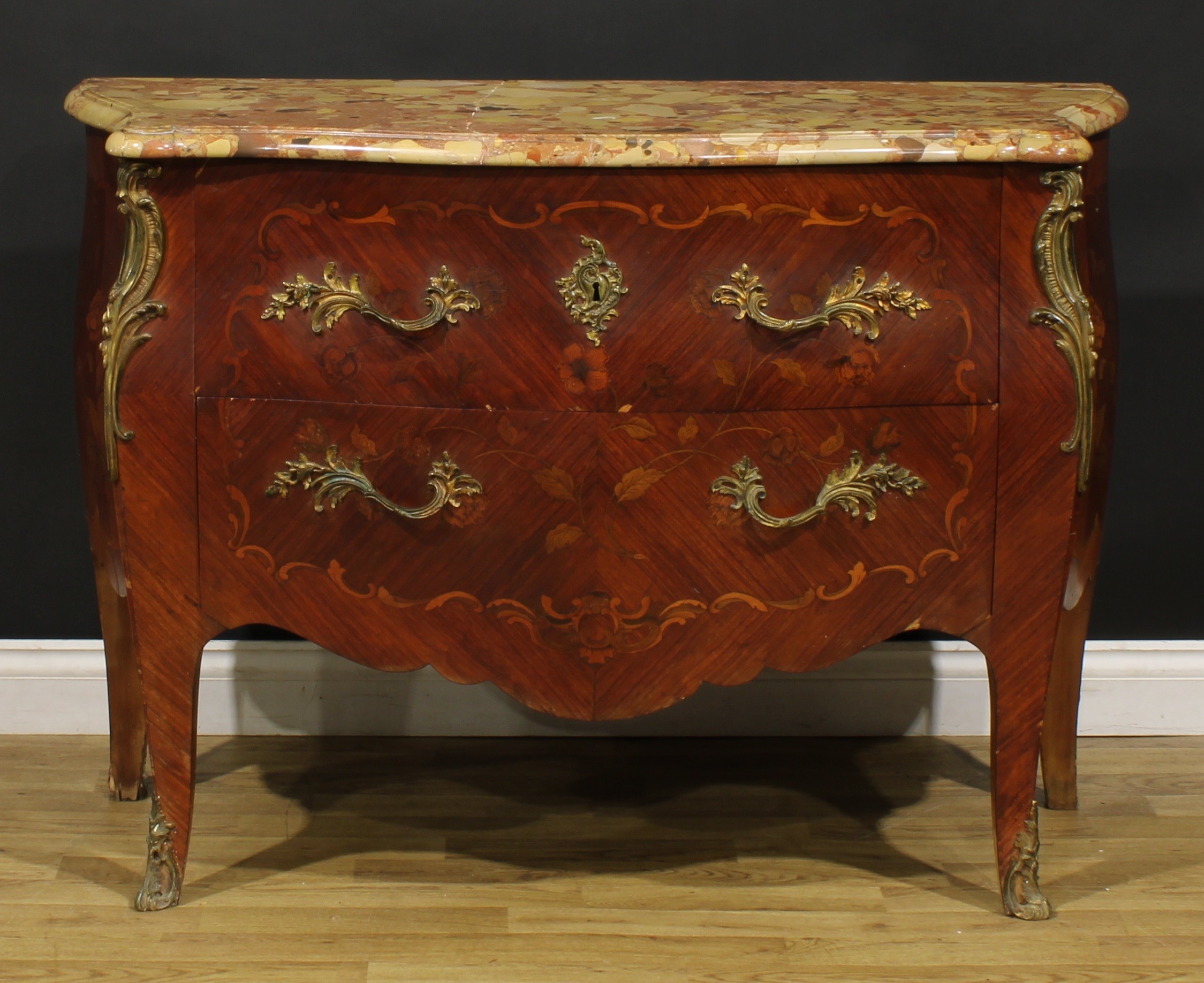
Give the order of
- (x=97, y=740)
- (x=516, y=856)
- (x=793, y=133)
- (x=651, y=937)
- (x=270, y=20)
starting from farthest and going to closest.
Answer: (x=97, y=740), (x=270, y=20), (x=516, y=856), (x=651, y=937), (x=793, y=133)

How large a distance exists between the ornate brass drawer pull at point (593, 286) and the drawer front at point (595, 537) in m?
0.11

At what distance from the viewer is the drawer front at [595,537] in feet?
5.55

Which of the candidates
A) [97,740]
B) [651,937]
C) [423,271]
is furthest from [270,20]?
[651,937]

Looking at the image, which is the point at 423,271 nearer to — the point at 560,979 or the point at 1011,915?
the point at 560,979

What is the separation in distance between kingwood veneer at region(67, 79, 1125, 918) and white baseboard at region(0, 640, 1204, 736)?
0.55 meters

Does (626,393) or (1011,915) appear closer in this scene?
(626,393)

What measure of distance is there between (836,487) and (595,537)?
0.27 m

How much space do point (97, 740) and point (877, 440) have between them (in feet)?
4.45

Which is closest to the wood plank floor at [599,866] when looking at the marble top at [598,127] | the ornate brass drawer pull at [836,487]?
the ornate brass drawer pull at [836,487]

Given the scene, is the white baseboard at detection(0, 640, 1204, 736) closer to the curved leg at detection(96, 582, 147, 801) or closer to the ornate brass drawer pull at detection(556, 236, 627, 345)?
the curved leg at detection(96, 582, 147, 801)

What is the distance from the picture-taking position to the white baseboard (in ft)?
7.82

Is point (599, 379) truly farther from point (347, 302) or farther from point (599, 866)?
point (599, 866)

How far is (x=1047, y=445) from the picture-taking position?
1.71 meters

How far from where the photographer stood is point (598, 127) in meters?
1.62
